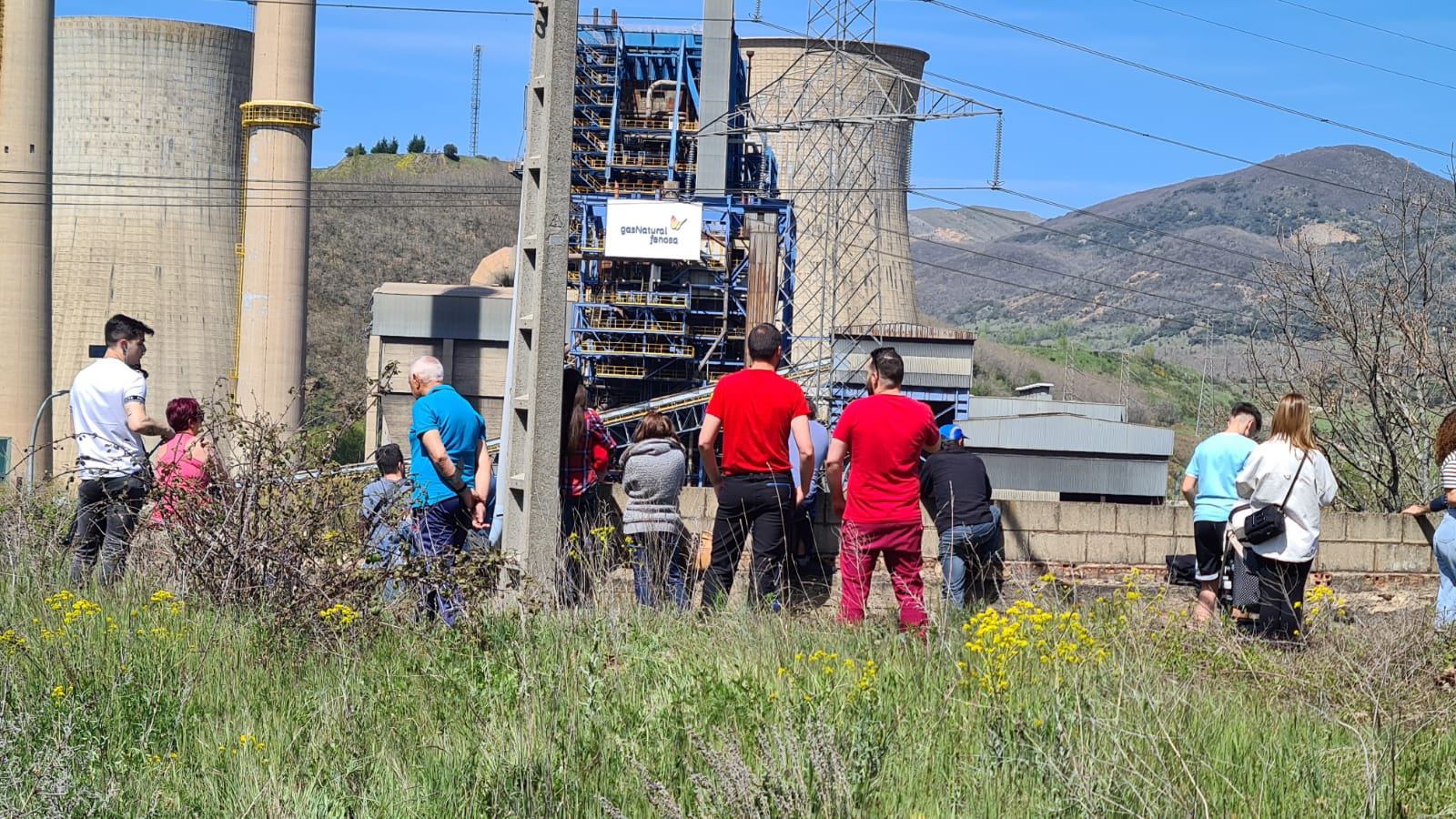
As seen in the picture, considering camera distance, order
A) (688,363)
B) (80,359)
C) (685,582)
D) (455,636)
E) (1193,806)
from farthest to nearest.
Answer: (688,363) < (80,359) < (685,582) < (455,636) < (1193,806)

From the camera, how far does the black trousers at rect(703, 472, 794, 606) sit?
6184mm

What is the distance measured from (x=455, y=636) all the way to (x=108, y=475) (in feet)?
7.87

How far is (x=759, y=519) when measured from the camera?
20.4 ft

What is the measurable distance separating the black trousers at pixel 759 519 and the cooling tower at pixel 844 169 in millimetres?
27695

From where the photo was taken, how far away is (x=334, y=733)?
13.4 ft

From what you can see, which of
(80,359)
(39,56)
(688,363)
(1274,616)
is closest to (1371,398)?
(1274,616)

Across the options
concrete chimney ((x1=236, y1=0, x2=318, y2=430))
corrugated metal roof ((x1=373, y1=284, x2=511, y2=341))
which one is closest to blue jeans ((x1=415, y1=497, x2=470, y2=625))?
concrete chimney ((x1=236, y1=0, x2=318, y2=430))

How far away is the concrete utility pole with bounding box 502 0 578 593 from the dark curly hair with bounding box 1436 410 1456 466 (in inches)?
157

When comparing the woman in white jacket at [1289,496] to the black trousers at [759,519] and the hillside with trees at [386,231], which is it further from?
the hillside with trees at [386,231]

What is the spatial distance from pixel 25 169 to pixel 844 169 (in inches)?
831

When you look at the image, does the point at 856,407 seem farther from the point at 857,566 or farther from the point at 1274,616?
the point at 1274,616

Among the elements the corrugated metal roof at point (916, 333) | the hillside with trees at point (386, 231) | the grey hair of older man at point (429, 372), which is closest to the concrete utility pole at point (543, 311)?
the grey hair of older man at point (429, 372)

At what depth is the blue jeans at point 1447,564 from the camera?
19.5 ft

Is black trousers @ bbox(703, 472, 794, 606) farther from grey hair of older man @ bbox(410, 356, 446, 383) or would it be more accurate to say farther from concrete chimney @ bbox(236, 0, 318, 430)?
concrete chimney @ bbox(236, 0, 318, 430)
